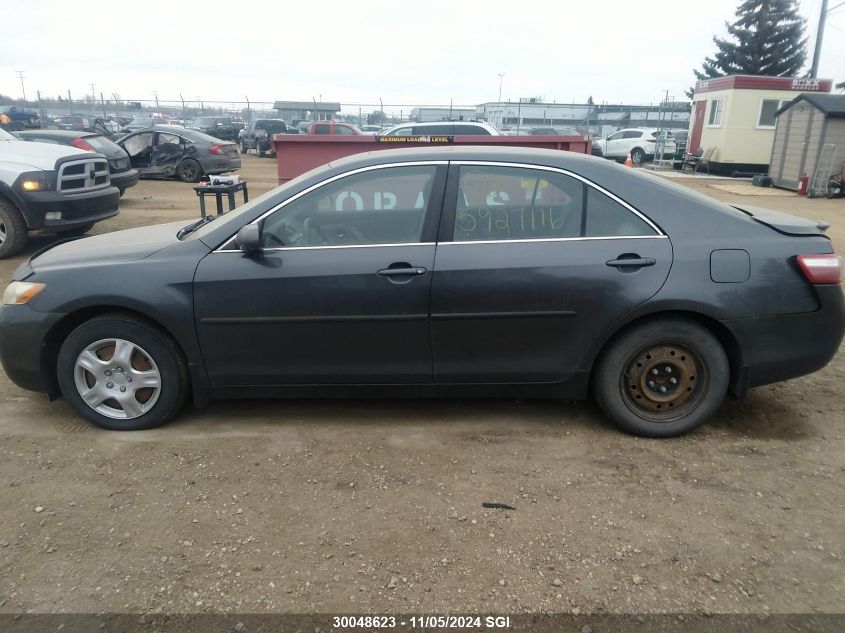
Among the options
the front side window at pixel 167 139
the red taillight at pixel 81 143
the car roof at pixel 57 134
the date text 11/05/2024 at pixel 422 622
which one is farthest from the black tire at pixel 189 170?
the date text 11/05/2024 at pixel 422 622

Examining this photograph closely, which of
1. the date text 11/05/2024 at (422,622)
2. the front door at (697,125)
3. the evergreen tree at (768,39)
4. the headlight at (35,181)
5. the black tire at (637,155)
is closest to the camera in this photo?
the date text 11/05/2024 at (422,622)

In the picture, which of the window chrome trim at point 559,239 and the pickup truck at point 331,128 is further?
the pickup truck at point 331,128

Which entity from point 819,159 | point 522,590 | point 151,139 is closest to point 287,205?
point 522,590

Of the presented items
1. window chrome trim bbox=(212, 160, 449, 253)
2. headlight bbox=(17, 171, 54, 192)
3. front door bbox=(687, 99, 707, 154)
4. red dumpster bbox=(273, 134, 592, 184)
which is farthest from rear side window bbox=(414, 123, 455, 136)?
front door bbox=(687, 99, 707, 154)

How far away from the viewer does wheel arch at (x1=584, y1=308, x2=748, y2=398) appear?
3.54m

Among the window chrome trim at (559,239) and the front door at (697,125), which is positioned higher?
the front door at (697,125)

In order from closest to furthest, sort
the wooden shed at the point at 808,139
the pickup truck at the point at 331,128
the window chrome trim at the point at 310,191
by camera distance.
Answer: the window chrome trim at the point at 310,191, the wooden shed at the point at 808,139, the pickup truck at the point at 331,128

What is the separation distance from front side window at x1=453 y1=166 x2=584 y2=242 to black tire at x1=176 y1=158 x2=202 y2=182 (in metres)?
15.1

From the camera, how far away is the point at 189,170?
17.1 m

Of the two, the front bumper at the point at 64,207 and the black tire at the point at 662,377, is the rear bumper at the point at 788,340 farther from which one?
the front bumper at the point at 64,207

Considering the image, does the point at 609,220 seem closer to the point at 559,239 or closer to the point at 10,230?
the point at 559,239

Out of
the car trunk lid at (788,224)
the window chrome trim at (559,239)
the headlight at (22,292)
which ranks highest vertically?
the car trunk lid at (788,224)

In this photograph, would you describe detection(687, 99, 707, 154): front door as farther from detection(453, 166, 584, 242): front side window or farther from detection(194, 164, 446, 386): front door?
detection(194, 164, 446, 386): front door

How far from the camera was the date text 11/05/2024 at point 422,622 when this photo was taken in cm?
235
